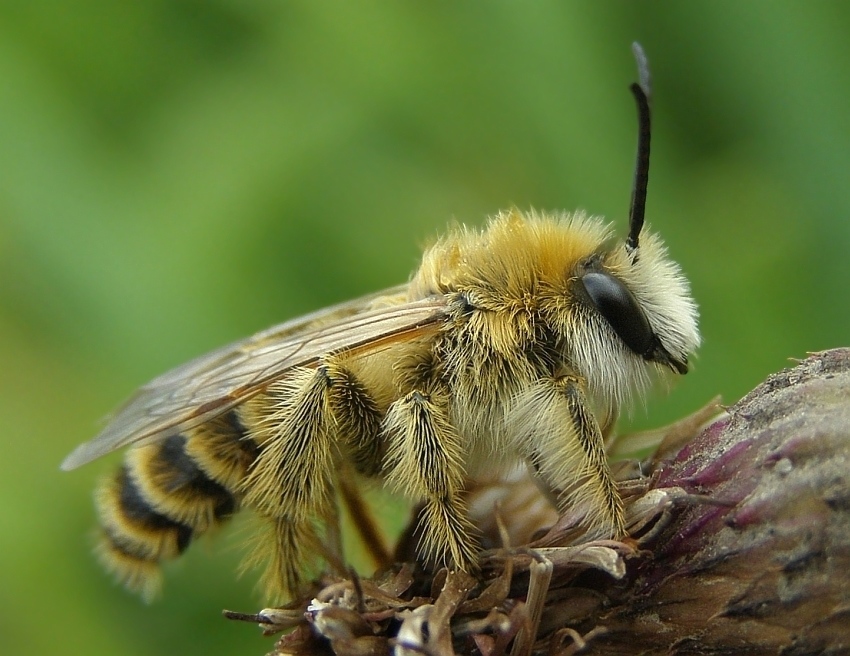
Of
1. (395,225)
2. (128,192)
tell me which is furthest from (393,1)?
(128,192)

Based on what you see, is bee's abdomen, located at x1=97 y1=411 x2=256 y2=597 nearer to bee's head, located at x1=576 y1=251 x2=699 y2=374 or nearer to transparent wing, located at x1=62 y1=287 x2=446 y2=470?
transparent wing, located at x1=62 y1=287 x2=446 y2=470

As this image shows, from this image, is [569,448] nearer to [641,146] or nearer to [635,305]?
[635,305]

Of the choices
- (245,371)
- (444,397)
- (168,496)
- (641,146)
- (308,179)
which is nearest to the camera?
(641,146)

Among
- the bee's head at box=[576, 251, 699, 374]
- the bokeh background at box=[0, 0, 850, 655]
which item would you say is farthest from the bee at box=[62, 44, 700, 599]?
the bokeh background at box=[0, 0, 850, 655]

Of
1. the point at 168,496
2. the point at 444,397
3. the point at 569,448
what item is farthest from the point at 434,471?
the point at 168,496

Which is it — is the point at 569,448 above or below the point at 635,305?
below

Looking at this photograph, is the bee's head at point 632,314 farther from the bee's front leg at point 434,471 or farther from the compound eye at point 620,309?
the bee's front leg at point 434,471
